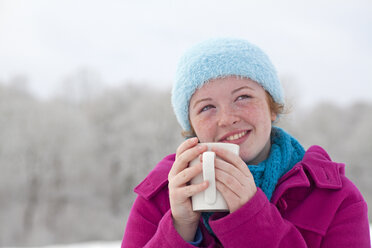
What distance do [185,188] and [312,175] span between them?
1.32 ft

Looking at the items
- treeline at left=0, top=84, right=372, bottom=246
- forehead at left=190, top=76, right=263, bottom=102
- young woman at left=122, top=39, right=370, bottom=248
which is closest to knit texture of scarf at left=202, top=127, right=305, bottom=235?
young woman at left=122, top=39, right=370, bottom=248

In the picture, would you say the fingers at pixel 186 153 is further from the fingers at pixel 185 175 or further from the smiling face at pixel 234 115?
the smiling face at pixel 234 115

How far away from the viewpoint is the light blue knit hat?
3.40 feet

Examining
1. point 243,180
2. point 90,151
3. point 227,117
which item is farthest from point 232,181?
point 90,151

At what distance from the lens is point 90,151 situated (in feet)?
24.5

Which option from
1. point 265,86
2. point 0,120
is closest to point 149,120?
point 0,120

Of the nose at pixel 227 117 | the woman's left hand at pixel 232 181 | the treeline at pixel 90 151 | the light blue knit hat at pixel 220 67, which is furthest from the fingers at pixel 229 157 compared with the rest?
the treeline at pixel 90 151

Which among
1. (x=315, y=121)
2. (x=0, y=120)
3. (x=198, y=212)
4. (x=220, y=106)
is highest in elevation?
(x=0, y=120)

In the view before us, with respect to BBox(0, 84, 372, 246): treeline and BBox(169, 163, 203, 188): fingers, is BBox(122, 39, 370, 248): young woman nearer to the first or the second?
BBox(169, 163, 203, 188): fingers

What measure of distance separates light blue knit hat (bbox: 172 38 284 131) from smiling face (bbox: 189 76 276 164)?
0.09 ft

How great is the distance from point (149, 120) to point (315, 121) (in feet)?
12.0

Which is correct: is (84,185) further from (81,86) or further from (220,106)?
(220,106)

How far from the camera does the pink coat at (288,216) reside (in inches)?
32.8

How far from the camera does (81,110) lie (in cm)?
765
